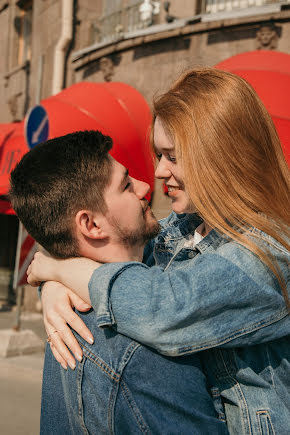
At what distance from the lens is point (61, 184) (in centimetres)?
177

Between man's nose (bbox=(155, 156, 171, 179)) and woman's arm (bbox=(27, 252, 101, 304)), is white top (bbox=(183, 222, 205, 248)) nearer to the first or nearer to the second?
man's nose (bbox=(155, 156, 171, 179))

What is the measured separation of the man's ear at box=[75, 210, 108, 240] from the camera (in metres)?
1.82

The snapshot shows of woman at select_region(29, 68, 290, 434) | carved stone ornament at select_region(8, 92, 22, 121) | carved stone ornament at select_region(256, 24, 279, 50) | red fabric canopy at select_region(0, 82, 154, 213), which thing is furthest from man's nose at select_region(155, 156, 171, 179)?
carved stone ornament at select_region(8, 92, 22, 121)

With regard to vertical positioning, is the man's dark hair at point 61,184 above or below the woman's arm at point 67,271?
above

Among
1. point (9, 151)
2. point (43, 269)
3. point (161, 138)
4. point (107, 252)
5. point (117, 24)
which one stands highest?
point (117, 24)

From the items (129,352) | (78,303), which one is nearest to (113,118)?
(78,303)

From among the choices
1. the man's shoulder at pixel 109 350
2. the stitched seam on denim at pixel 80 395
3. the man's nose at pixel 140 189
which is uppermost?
the man's nose at pixel 140 189

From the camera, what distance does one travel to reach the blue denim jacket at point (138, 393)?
1.49m

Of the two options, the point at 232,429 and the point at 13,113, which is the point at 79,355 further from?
the point at 13,113

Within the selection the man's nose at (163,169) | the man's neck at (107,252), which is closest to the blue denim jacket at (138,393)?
the man's neck at (107,252)

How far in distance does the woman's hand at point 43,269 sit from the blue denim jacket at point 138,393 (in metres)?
0.41

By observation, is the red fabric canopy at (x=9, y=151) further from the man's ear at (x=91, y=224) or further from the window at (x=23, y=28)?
the man's ear at (x=91, y=224)

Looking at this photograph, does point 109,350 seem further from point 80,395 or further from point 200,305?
point 200,305

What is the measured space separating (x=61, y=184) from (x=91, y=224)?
190 mm
